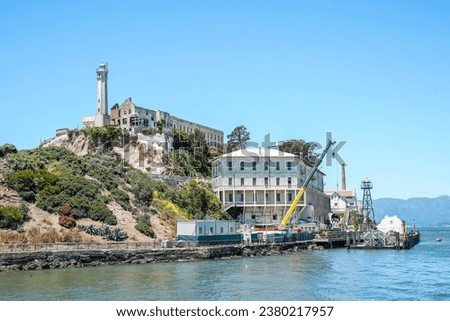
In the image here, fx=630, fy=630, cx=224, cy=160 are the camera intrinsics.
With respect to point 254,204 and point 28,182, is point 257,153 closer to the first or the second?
point 254,204

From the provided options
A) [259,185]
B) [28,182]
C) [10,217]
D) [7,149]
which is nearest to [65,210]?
[28,182]

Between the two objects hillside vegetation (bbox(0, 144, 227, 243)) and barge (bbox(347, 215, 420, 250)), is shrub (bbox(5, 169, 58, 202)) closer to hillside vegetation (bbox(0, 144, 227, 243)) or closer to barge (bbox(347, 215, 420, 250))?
hillside vegetation (bbox(0, 144, 227, 243))

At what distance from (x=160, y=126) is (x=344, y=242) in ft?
103

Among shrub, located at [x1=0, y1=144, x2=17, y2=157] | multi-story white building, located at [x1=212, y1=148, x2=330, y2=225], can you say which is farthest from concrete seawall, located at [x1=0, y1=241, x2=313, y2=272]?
shrub, located at [x1=0, y1=144, x2=17, y2=157]

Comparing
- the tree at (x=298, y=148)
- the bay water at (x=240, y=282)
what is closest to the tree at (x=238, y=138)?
the tree at (x=298, y=148)

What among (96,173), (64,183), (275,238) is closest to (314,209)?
(275,238)

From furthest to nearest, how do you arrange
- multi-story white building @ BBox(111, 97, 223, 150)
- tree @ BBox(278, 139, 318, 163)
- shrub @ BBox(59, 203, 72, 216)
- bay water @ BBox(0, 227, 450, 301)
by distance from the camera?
tree @ BBox(278, 139, 318, 163) → multi-story white building @ BBox(111, 97, 223, 150) → shrub @ BBox(59, 203, 72, 216) → bay water @ BBox(0, 227, 450, 301)

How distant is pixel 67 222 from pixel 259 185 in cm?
2869

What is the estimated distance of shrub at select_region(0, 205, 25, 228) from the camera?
4550 cm

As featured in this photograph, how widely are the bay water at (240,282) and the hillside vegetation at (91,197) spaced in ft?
28.9

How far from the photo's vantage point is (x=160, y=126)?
283 feet

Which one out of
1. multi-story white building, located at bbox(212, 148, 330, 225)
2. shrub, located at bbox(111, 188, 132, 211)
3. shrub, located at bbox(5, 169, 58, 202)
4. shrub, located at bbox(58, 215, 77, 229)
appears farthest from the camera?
multi-story white building, located at bbox(212, 148, 330, 225)

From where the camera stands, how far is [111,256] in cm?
4334
